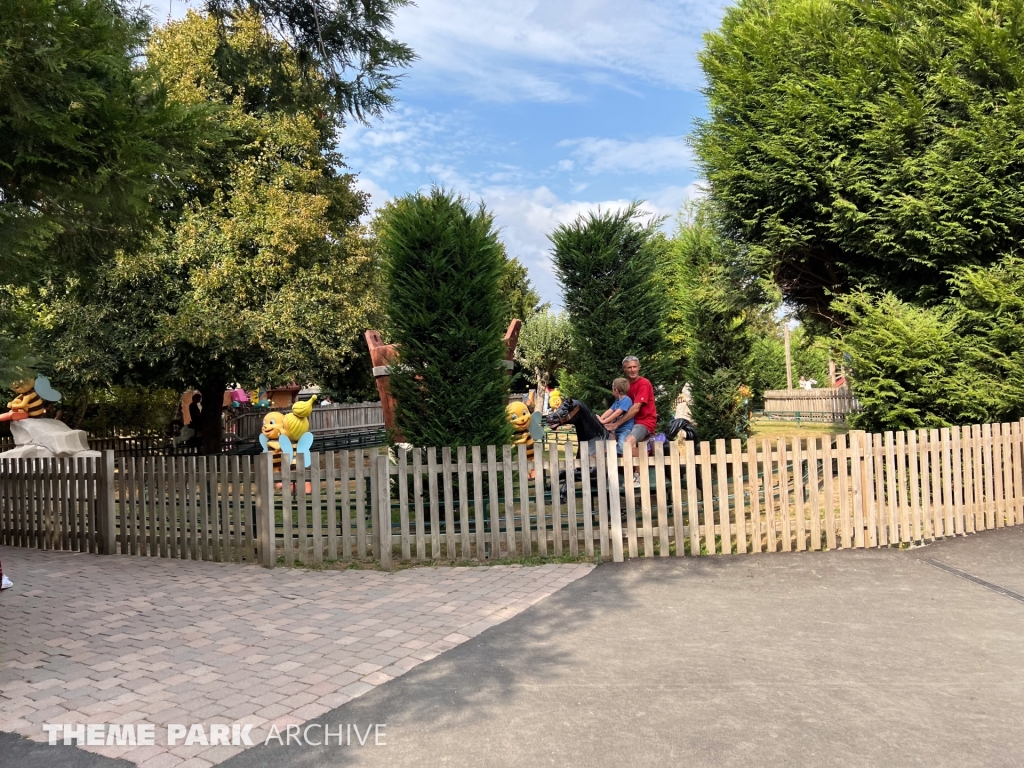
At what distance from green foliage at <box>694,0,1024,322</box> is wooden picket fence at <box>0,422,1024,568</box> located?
2.88 m

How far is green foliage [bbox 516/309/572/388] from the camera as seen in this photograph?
133 feet

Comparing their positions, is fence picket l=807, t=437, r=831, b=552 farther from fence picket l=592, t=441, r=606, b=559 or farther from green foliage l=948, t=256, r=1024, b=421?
green foliage l=948, t=256, r=1024, b=421

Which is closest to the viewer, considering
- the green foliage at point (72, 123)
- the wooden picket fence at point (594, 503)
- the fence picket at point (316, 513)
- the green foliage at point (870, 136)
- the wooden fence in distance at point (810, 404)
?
the green foliage at point (72, 123)

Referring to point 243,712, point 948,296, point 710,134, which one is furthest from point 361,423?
point 243,712

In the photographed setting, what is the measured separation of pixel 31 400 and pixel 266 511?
756 cm

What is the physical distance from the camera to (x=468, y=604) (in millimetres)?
5797

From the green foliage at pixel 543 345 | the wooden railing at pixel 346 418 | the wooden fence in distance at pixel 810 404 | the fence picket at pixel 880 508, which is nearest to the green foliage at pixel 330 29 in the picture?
the fence picket at pixel 880 508

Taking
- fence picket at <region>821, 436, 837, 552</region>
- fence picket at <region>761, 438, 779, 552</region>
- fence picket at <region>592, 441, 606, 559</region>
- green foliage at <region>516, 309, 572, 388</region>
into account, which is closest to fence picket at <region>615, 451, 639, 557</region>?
fence picket at <region>592, 441, 606, 559</region>

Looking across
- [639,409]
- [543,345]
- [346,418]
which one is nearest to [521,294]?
[543,345]

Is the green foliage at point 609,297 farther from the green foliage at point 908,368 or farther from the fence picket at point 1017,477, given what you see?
the fence picket at point 1017,477

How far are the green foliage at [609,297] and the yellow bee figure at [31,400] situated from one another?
347 inches

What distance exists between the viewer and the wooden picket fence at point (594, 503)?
7.24 metres

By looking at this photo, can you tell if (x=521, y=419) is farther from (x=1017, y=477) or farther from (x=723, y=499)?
(x=1017, y=477)

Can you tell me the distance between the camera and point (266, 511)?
7.39m
